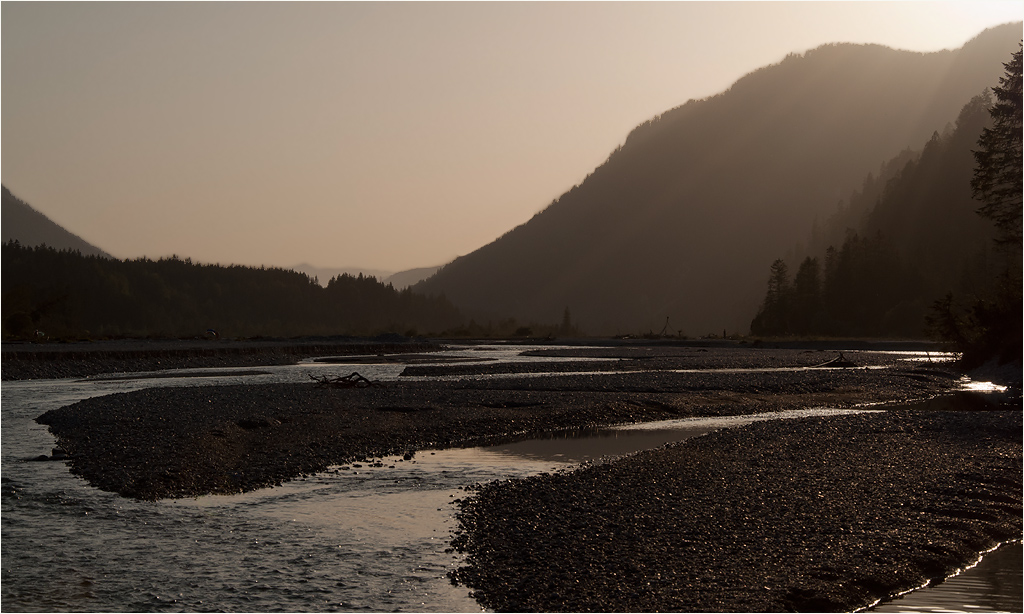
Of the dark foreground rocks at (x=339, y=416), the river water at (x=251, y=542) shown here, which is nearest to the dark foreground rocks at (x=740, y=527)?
the river water at (x=251, y=542)

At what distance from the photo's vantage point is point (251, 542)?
13516 mm

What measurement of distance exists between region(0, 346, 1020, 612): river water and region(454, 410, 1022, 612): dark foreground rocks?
3.10 ft

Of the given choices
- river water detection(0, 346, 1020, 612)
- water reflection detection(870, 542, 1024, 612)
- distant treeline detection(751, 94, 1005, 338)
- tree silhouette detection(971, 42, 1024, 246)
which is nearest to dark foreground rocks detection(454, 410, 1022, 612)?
water reflection detection(870, 542, 1024, 612)

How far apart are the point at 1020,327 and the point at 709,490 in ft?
125

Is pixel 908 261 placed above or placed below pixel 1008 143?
below

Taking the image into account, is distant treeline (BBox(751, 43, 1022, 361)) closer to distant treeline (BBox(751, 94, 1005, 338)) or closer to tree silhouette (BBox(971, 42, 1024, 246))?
distant treeline (BBox(751, 94, 1005, 338))

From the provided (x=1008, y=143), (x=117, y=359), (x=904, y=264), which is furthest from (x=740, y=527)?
(x=904, y=264)

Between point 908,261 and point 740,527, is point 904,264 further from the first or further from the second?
point 740,527

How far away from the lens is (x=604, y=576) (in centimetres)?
1160

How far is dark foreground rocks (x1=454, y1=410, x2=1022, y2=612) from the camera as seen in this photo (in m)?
11.1

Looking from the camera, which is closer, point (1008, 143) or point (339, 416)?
point (339, 416)

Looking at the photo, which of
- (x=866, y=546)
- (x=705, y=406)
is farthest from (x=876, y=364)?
(x=866, y=546)

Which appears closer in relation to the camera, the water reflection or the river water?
the water reflection

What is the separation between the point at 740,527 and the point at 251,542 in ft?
26.8
